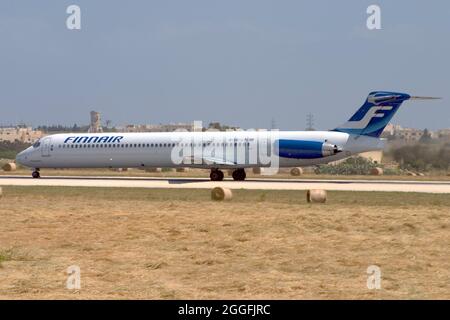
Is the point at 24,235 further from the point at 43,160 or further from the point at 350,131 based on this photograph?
the point at 43,160

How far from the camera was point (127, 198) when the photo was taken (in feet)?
108

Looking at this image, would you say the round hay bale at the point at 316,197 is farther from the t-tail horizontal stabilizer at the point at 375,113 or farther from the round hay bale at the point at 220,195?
the t-tail horizontal stabilizer at the point at 375,113

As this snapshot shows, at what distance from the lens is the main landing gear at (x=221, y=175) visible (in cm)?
5092

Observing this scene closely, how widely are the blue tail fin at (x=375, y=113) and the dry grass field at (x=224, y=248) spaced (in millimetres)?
17018

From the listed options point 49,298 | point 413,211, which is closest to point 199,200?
point 413,211

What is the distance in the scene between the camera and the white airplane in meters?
47.6

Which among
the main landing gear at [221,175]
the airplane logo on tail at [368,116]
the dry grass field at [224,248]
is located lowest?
the main landing gear at [221,175]

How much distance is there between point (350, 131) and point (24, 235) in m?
30.5

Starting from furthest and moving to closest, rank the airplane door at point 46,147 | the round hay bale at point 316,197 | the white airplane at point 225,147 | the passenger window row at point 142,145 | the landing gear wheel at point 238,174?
1. the airplane door at point 46,147
2. the landing gear wheel at point 238,174
3. the passenger window row at point 142,145
4. the white airplane at point 225,147
5. the round hay bale at point 316,197

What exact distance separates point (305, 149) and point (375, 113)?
16.3ft

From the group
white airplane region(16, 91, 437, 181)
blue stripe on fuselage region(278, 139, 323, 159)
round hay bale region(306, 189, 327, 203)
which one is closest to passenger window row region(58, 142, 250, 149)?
white airplane region(16, 91, 437, 181)

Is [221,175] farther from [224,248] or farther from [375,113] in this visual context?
[224,248]

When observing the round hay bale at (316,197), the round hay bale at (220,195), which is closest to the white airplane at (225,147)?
the round hay bale at (220,195)

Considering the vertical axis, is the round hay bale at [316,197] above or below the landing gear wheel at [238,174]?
above
